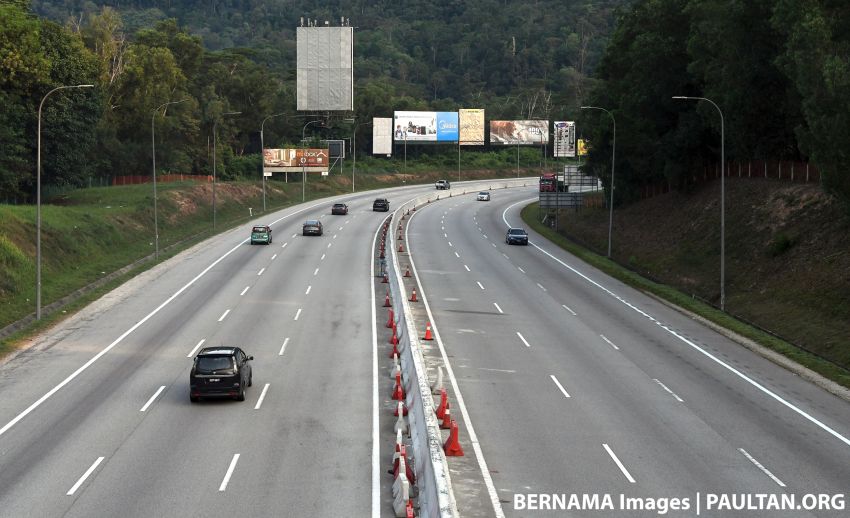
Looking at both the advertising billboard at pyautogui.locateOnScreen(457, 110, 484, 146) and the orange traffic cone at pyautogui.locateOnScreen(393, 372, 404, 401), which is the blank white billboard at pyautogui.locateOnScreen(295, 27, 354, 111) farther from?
the orange traffic cone at pyautogui.locateOnScreen(393, 372, 404, 401)

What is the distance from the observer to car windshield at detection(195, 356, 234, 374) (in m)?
29.1

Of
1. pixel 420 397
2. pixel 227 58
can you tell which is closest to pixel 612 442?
pixel 420 397

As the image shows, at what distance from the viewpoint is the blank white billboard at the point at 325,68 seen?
13525cm

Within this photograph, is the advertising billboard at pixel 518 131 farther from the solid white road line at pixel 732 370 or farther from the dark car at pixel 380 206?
the solid white road line at pixel 732 370

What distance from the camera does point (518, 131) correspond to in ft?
563

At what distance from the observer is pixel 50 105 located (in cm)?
8388

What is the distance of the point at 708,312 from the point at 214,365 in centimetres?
2684

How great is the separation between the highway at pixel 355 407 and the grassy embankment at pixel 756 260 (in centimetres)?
287

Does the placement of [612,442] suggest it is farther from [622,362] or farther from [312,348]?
[312,348]

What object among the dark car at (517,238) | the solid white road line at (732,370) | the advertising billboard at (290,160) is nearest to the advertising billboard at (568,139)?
the advertising billboard at (290,160)

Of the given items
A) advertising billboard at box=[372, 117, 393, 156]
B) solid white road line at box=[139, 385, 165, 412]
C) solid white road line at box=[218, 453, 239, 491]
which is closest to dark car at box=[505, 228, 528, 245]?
solid white road line at box=[139, 385, 165, 412]

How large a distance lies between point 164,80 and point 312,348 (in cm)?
8765

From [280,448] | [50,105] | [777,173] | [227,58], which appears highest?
[227,58]

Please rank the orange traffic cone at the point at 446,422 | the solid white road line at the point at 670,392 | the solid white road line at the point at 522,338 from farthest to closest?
the solid white road line at the point at 522,338 → the solid white road line at the point at 670,392 → the orange traffic cone at the point at 446,422
